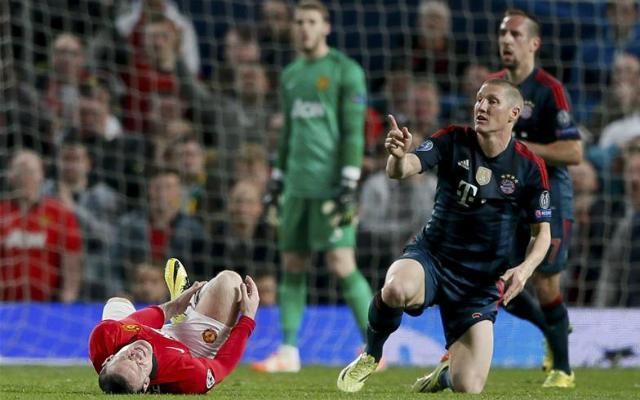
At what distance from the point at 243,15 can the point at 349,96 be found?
406 centimetres

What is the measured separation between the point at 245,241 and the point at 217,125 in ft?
5.28

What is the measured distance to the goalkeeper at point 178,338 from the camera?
215 inches

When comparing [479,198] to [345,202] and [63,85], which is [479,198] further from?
[63,85]

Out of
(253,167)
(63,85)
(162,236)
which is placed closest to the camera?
(162,236)

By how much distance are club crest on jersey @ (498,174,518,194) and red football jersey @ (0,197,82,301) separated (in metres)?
4.76

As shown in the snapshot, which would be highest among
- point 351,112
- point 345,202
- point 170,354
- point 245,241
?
point 351,112

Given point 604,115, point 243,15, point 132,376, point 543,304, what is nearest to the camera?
point 132,376

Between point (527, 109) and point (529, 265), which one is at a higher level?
point (527, 109)

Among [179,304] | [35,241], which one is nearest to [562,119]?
[179,304]

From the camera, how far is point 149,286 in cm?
1020

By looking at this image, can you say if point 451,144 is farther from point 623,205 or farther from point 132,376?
point 623,205

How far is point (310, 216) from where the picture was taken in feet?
29.5

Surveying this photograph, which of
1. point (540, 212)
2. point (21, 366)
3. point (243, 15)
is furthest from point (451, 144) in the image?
point (243, 15)

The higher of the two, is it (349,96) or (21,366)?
(349,96)
